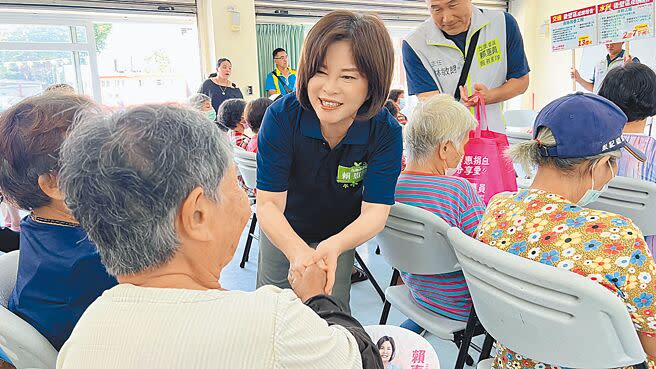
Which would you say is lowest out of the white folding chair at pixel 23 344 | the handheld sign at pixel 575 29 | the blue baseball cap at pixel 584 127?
the white folding chair at pixel 23 344

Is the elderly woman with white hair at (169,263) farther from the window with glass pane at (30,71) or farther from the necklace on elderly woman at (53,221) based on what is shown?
the window with glass pane at (30,71)

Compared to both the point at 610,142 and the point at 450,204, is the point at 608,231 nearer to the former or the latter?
the point at 610,142

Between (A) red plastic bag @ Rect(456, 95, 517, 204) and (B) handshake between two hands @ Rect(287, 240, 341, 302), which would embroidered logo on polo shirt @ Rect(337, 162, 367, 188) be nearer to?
(B) handshake between two hands @ Rect(287, 240, 341, 302)

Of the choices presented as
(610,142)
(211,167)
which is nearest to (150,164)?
(211,167)

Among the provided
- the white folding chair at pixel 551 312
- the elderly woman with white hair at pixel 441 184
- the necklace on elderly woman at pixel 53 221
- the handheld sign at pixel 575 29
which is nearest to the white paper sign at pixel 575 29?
the handheld sign at pixel 575 29

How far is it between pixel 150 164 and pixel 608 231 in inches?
37.9

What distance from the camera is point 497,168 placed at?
1936 millimetres

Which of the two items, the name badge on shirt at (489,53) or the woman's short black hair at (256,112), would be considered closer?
the name badge on shirt at (489,53)

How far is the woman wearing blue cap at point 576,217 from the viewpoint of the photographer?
1.01 metres

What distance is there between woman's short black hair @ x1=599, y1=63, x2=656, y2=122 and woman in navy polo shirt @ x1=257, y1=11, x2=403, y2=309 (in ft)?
3.68

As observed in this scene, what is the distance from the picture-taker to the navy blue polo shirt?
1.45m

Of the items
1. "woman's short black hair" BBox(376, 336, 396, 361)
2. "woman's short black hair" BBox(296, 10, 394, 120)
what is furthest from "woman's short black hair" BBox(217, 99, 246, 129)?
"woman's short black hair" BBox(376, 336, 396, 361)

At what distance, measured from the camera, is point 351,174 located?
1517mm

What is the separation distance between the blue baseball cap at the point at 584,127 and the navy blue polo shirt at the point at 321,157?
462mm
